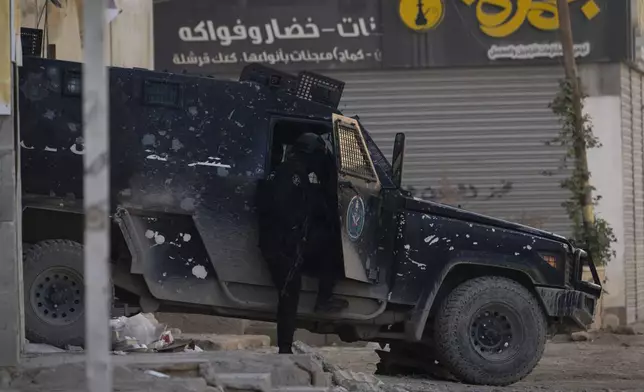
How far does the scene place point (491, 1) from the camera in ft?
53.9

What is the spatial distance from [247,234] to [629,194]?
10.9 m

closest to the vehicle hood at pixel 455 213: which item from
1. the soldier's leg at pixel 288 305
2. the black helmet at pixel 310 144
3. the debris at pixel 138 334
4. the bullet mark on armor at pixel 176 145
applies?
the black helmet at pixel 310 144

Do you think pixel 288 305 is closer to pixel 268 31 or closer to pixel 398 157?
pixel 398 157

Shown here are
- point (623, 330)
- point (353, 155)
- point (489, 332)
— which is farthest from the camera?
point (623, 330)

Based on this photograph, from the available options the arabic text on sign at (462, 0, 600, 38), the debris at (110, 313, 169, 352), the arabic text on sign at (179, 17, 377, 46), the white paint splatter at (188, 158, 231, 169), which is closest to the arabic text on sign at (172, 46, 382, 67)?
the arabic text on sign at (179, 17, 377, 46)

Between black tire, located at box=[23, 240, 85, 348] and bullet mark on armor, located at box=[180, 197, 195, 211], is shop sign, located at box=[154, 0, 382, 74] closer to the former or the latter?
bullet mark on armor, located at box=[180, 197, 195, 211]

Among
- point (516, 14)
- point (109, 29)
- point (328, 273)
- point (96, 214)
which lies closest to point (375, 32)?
point (516, 14)

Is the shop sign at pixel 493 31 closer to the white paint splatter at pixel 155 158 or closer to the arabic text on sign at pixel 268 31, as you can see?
the arabic text on sign at pixel 268 31

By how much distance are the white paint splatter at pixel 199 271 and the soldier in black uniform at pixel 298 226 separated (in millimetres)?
491

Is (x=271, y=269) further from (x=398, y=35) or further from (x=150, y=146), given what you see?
(x=398, y=35)

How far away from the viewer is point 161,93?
25.9ft

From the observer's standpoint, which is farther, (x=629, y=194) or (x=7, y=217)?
(x=629, y=194)

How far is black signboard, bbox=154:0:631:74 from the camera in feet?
54.0

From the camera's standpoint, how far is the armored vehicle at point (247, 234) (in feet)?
24.9
